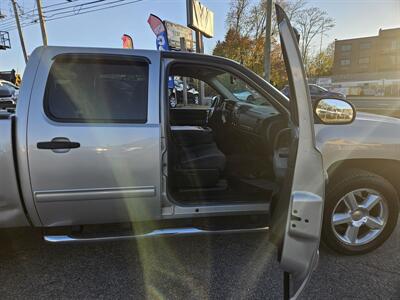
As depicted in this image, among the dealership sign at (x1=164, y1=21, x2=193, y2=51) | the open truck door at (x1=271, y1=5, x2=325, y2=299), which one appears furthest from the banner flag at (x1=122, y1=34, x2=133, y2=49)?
the open truck door at (x1=271, y1=5, x2=325, y2=299)

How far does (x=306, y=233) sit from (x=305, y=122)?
59 centimetres

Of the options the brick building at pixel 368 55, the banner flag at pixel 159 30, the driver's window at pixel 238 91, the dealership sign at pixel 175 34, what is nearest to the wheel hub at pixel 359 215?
the driver's window at pixel 238 91

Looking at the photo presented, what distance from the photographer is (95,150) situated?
2.19 m

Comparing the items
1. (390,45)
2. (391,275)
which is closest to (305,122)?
(391,275)

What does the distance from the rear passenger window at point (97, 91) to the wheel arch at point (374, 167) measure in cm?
160

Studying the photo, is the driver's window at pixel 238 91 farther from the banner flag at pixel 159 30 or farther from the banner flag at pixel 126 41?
the banner flag at pixel 126 41

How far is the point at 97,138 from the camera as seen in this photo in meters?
2.19

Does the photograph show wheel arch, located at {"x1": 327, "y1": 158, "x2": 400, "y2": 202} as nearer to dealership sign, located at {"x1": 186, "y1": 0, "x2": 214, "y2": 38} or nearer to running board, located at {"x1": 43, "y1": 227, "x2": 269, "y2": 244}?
running board, located at {"x1": 43, "y1": 227, "x2": 269, "y2": 244}

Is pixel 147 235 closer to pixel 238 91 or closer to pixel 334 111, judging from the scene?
pixel 334 111

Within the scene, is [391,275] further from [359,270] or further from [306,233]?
[306,233]

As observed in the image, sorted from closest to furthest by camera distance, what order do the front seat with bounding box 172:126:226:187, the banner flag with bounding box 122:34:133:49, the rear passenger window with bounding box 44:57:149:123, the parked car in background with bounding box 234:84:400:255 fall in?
the rear passenger window with bounding box 44:57:149:123, the parked car in background with bounding box 234:84:400:255, the front seat with bounding box 172:126:226:187, the banner flag with bounding box 122:34:133:49

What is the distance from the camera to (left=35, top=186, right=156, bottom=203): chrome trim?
2193mm

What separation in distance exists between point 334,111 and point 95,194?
190 centimetres

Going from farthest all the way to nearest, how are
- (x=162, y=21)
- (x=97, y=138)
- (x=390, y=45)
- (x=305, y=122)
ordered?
(x=390, y=45) → (x=162, y=21) → (x=97, y=138) → (x=305, y=122)
